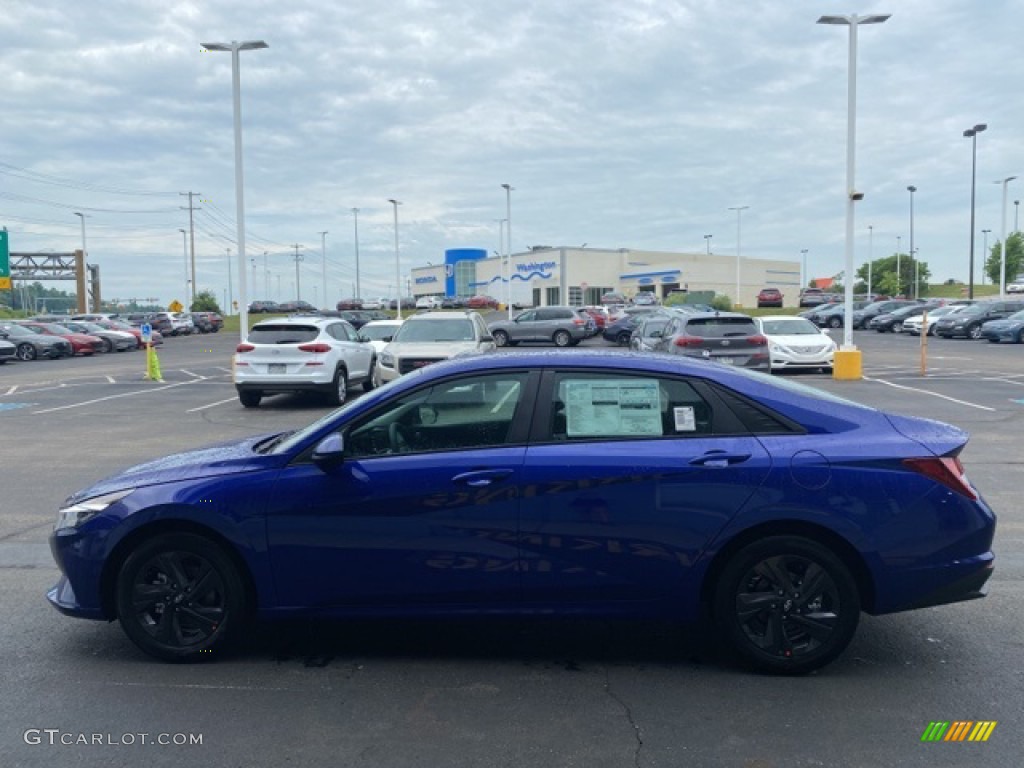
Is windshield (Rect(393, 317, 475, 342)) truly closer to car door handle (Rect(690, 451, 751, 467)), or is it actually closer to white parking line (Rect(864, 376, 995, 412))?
white parking line (Rect(864, 376, 995, 412))

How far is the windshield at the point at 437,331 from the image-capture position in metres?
17.8

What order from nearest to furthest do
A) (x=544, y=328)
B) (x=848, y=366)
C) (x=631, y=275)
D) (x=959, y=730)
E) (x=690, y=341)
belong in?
(x=959, y=730), (x=690, y=341), (x=848, y=366), (x=544, y=328), (x=631, y=275)

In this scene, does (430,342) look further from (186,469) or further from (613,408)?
(613,408)

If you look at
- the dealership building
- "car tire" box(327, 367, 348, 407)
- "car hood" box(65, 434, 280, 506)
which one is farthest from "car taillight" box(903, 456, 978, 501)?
the dealership building

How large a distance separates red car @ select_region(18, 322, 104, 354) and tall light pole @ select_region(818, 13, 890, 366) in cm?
3202

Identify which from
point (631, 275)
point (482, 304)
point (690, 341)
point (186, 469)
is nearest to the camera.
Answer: point (186, 469)

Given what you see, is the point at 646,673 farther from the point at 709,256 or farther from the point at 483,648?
the point at 709,256

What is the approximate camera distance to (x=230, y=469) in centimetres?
462

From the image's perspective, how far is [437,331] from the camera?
1798 cm

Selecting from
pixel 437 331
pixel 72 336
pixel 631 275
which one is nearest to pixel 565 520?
pixel 437 331

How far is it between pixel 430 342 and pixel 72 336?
28650 mm

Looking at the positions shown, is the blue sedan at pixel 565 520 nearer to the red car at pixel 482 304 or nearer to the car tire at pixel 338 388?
the car tire at pixel 338 388

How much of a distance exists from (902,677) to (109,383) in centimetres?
2331

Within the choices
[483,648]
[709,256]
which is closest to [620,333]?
[483,648]
